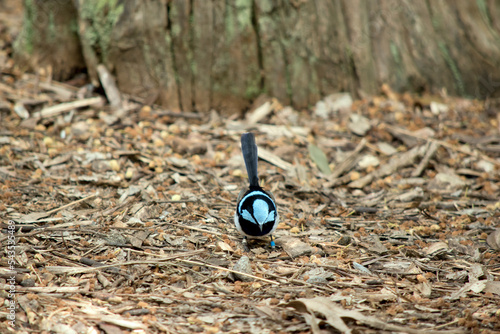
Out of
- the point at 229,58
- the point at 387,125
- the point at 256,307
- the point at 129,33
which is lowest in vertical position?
the point at 256,307

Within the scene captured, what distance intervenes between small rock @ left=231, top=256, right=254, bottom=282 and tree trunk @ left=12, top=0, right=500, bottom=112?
118 inches

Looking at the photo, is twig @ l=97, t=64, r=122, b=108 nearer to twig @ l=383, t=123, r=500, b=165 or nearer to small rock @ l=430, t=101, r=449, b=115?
twig @ l=383, t=123, r=500, b=165

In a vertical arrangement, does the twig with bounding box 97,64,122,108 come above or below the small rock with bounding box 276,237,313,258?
above

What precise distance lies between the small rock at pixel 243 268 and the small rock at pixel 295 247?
1.33ft

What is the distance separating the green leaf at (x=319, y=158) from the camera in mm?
5059

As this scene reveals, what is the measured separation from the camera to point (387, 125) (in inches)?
226

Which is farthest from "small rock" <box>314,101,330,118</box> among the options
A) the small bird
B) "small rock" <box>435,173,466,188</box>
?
the small bird

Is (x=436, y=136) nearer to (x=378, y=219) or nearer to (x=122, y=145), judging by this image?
(x=378, y=219)

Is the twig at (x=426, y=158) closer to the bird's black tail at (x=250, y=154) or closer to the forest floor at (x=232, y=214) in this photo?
the forest floor at (x=232, y=214)

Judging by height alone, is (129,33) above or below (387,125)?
above

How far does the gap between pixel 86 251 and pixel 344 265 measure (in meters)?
1.90

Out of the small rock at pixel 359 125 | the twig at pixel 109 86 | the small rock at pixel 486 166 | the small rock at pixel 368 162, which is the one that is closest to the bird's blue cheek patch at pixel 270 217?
the small rock at pixel 368 162

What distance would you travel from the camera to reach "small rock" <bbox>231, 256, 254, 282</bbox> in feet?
10.6

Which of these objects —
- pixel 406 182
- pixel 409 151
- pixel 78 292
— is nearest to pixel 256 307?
pixel 78 292
